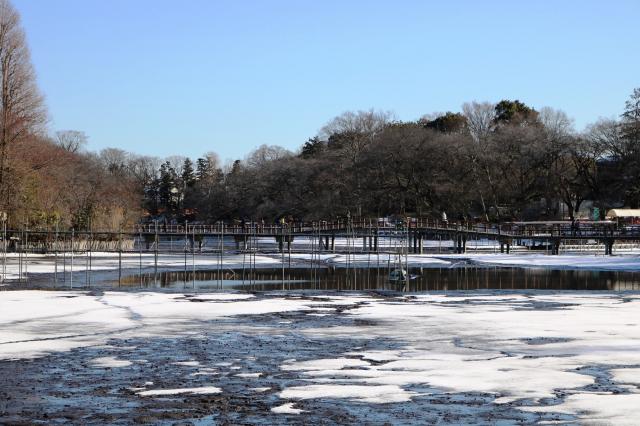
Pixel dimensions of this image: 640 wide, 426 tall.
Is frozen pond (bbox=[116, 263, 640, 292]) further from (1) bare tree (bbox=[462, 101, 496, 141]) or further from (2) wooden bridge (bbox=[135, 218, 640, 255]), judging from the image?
(1) bare tree (bbox=[462, 101, 496, 141])

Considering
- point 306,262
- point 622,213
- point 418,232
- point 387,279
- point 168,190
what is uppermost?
point 168,190

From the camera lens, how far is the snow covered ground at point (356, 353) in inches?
578

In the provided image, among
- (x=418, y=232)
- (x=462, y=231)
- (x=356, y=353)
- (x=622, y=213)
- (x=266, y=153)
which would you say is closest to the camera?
(x=356, y=353)

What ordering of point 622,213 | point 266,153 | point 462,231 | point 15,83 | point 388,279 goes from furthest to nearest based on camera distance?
point 266,153 < point 622,213 < point 462,231 < point 15,83 < point 388,279

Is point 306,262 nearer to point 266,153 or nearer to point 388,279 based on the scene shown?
point 388,279

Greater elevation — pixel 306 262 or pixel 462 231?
pixel 462 231

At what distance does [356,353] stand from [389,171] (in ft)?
227

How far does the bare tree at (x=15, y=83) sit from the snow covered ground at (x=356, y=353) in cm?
3099

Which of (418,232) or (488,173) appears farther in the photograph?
(488,173)

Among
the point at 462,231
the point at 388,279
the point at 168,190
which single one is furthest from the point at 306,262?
the point at 168,190

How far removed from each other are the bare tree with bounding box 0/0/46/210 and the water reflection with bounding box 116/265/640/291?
59.4 ft

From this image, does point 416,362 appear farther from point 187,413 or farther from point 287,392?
point 187,413

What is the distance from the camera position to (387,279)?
4631 cm

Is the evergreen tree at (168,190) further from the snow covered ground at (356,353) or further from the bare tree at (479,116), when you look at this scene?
the snow covered ground at (356,353)
